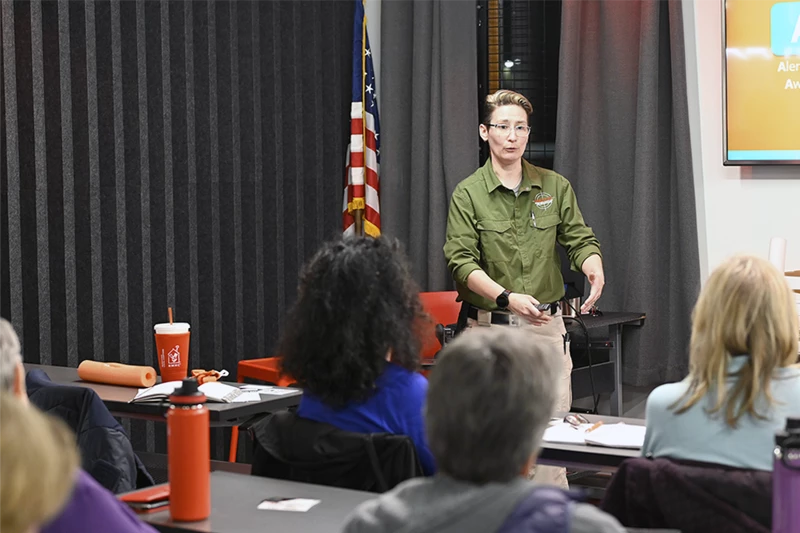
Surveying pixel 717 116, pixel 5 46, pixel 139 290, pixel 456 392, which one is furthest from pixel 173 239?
pixel 456 392

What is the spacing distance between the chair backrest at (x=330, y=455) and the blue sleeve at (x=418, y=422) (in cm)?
6

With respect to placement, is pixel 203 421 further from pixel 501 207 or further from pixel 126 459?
pixel 501 207

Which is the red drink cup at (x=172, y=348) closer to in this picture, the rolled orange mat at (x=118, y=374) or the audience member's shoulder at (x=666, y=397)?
the rolled orange mat at (x=118, y=374)

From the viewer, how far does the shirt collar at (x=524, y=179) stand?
413 cm

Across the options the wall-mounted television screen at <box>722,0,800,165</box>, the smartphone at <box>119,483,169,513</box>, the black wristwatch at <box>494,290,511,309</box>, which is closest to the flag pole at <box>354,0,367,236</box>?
the wall-mounted television screen at <box>722,0,800,165</box>

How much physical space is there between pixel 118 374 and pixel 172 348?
270mm

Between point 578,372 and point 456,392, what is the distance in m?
3.78

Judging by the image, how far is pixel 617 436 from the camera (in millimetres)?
2447

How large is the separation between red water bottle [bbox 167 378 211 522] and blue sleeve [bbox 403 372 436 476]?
462mm

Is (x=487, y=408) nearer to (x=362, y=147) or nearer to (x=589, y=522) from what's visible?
(x=589, y=522)

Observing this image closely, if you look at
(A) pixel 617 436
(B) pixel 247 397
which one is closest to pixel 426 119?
(B) pixel 247 397

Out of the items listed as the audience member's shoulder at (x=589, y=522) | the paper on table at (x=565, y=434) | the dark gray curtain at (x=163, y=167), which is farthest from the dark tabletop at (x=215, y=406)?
the audience member's shoulder at (x=589, y=522)

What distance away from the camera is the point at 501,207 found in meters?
4.14

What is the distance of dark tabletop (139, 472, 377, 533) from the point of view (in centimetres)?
173
